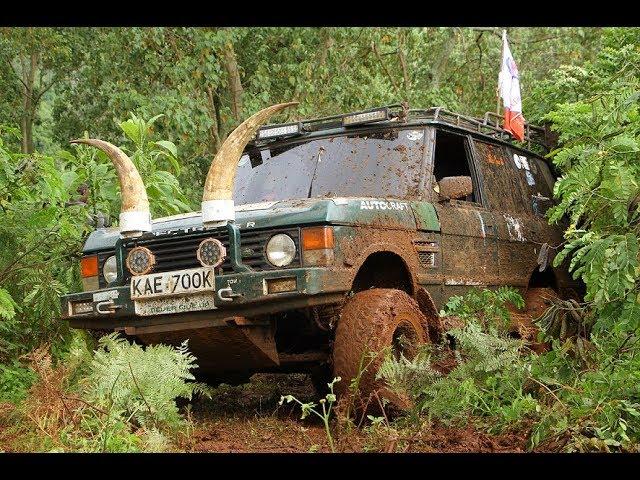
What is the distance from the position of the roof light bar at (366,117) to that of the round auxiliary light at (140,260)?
6.51ft

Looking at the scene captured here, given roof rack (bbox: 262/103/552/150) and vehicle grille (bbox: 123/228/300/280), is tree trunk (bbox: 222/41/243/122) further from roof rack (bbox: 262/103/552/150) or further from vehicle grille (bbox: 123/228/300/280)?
vehicle grille (bbox: 123/228/300/280)

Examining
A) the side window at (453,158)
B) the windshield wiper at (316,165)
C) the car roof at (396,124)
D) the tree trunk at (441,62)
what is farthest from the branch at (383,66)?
the windshield wiper at (316,165)

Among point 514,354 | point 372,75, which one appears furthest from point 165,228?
point 372,75

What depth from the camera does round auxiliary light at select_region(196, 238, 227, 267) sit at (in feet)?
19.4

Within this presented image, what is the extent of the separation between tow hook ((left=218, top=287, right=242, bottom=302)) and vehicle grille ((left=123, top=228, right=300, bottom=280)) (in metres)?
0.20

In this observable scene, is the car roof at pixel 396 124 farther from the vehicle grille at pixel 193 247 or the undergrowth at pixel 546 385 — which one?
the undergrowth at pixel 546 385

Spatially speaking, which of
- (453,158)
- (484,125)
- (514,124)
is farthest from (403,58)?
(453,158)

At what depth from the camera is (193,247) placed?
608 cm

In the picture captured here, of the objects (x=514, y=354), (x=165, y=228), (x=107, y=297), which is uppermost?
(x=165, y=228)

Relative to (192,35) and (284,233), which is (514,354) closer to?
(284,233)

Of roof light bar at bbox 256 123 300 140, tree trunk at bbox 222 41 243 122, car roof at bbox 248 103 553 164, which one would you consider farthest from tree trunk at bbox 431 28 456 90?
roof light bar at bbox 256 123 300 140

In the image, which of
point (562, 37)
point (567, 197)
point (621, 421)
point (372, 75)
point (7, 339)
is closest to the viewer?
point (621, 421)

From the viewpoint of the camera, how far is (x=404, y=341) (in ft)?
20.4

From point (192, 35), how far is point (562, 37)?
28.9 feet
